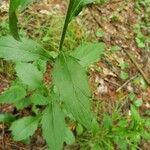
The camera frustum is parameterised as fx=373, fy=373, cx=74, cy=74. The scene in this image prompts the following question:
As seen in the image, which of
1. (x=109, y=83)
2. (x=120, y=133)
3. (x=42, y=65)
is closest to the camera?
(x=42, y=65)

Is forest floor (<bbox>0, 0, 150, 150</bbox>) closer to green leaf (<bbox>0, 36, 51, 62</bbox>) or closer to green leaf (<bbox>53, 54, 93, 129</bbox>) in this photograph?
green leaf (<bbox>0, 36, 51, 62</bbox>)

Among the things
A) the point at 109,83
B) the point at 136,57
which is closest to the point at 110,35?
the point at 136,57

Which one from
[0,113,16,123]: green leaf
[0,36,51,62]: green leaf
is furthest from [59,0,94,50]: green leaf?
[0,113,16,123]: green leaf

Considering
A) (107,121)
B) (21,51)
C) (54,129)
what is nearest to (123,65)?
(107,121)

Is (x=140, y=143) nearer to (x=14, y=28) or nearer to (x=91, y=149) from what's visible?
(x=91, y=149)

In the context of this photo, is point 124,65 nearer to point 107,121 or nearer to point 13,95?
point 107,121

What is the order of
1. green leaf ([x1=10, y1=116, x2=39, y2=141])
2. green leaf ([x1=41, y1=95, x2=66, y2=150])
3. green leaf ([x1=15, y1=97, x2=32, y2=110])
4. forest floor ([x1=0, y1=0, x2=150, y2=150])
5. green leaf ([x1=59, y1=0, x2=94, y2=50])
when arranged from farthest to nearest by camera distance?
1. forest floor ([x1=0, y1=0, x2=150, y2=150])
2. green leaf ([x1=15, y1=97, x2=32, y2=110])
3. green leaf ([x1=10, y1=116, x2=39, y2=141])
4. green leaf ([x1=41, y1=95, x2=66, y2=150])
5. green leaf ([x1=59, y1=0, x2=94, y2=50])
